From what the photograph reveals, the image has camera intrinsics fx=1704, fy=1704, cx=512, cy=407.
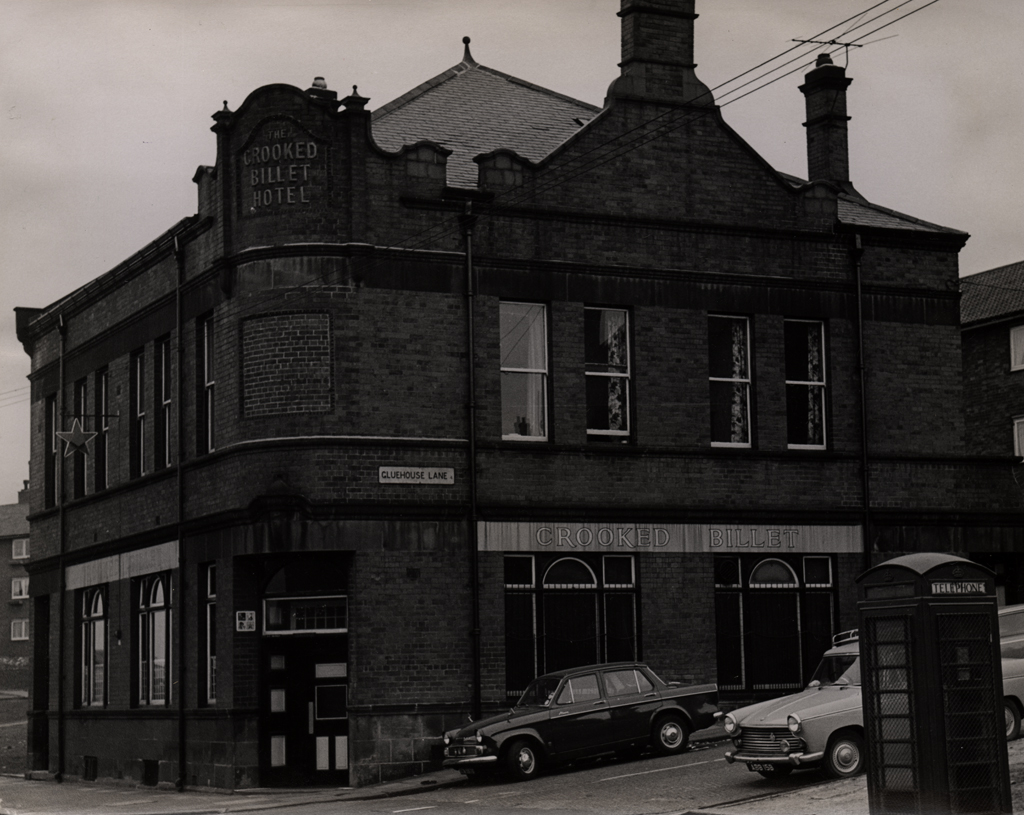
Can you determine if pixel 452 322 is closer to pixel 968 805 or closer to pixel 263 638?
pixel 263 638

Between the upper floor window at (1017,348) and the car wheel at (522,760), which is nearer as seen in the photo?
the car wheel at (522,760)

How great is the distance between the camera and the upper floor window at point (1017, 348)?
45125 mm

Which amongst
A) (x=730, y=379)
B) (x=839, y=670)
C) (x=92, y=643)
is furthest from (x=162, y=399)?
(x=839, y=670)

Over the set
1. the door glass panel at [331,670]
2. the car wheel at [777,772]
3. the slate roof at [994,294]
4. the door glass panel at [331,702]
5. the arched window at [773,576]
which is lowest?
the car wheel at [777,772]

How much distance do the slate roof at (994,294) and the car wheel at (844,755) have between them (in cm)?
2736

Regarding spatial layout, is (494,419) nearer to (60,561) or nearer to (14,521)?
(60,561)

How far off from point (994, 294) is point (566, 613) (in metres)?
24.3

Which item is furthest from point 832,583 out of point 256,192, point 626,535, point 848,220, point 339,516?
point 256,192

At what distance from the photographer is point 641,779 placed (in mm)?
21750

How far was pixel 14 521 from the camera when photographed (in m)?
77.6

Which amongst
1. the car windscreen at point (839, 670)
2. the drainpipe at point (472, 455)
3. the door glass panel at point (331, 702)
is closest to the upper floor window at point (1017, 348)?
the drainpipe at point (472, 455)

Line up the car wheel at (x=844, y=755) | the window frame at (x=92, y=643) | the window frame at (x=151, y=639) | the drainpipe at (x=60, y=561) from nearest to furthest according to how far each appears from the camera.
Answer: the car wheel at (x=844, y=755) < the window frame at (x=151, y=639) < the window frame at (x=92, y=643) < the drainpipe at (x=60, y=561)

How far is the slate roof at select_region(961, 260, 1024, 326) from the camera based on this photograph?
45469mm

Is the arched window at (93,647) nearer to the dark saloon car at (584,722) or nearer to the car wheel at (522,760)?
the dark saloon car at (584,722)
